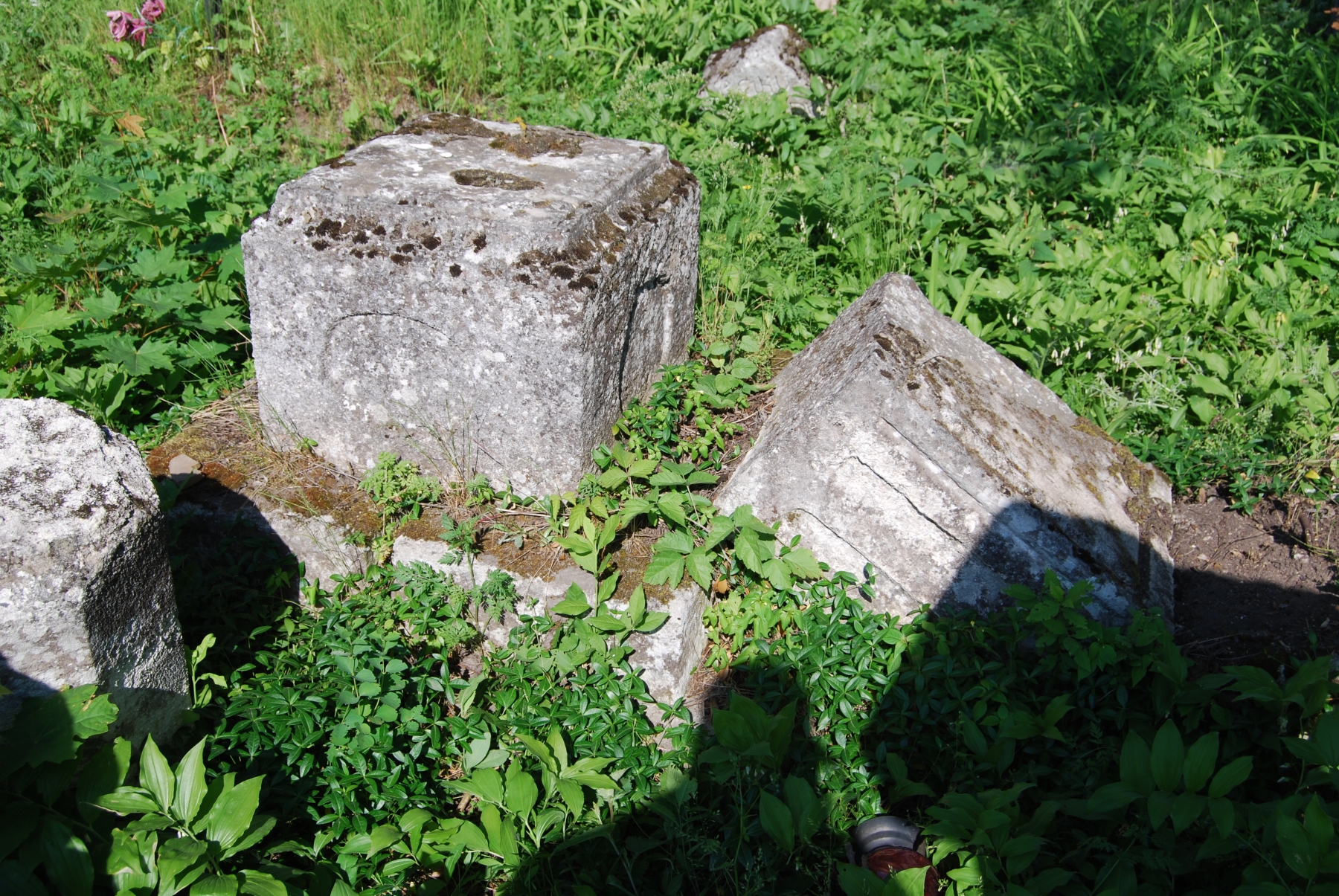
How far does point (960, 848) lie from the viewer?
2.20 m

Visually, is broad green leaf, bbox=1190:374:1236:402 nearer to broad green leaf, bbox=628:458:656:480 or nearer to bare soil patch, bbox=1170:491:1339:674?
bare soil patch, bbox=1170:491:1339:674

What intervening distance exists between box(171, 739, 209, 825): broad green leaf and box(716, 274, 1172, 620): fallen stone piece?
1708 millimetres

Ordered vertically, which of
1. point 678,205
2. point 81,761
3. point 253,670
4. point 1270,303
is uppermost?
point 678,205

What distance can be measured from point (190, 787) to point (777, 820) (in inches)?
51.0

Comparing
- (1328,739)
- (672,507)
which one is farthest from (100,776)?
(1328,739)

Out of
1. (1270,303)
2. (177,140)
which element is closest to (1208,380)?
(1270,303)

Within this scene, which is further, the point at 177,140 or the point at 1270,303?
the point at 177,140

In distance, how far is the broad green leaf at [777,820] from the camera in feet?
6.98

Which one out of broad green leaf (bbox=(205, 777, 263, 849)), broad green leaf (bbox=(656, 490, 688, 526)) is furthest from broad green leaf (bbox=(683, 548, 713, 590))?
broad green leaf (bbox=(205, 777, 263, 849))

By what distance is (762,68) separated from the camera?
6.12 meters

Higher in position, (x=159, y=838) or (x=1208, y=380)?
(x=1208, y=380)

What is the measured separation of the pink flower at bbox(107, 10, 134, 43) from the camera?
5.95 meters

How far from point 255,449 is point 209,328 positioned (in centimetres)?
81

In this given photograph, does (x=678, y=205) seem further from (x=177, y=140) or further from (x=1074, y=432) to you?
(x=177, y=140)
